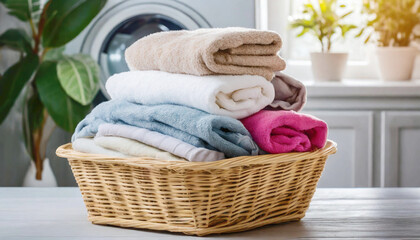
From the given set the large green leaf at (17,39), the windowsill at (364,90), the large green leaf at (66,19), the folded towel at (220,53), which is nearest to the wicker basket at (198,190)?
the folded towel at (220,53)

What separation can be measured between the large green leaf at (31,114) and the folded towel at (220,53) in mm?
1626

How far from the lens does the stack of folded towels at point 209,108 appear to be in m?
0.84

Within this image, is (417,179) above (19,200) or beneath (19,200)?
beneath

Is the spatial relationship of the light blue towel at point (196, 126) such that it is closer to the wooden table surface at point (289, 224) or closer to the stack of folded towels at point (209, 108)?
the stack of folded towels at point (209, 108)

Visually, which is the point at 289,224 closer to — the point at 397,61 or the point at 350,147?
the point at 350,147

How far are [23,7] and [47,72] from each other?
288 mm

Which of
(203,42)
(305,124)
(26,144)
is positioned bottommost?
(26,144)

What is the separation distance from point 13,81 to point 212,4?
0.86m

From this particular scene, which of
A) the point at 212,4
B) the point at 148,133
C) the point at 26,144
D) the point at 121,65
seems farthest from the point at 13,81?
the point at 148,133

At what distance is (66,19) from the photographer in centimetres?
244

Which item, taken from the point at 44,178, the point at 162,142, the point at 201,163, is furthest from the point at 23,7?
the point at 201,163

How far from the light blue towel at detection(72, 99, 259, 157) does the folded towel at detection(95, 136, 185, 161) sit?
0.03m

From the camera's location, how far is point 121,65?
254cm

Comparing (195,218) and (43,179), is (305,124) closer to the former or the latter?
(195,218)
